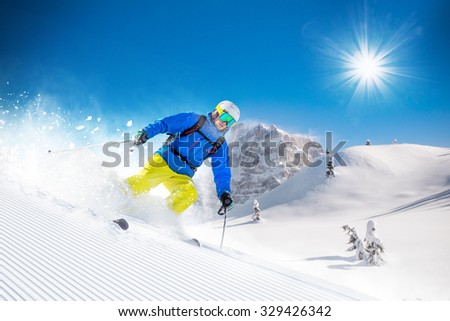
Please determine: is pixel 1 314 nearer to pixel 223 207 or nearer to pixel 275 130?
pixel 223 207

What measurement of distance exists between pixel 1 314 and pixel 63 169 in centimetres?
641

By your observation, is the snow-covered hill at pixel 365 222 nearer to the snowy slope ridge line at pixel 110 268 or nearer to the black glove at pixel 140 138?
the snowy slope ridge line at pixel 110 268

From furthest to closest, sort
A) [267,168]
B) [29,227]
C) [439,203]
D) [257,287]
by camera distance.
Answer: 1. [267,168]
2. [439,203]
3. [29,227]
4. [257,287]

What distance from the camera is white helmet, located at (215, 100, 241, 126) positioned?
702 cm

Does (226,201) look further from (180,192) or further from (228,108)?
(228,108)

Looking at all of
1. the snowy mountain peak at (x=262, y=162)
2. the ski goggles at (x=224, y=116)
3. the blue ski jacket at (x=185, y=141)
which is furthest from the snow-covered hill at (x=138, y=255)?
the snowy mountain peak at (x=262, y=162)

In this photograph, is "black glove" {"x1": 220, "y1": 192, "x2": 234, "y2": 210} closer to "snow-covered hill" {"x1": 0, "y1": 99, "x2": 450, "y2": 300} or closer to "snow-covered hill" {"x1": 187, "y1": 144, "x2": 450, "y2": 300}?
"snow-covered hill" {"x1": 0, "y1": 99, "x2": 450, "y2": 300}

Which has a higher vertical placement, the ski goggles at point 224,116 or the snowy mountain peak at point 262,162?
the snowy mountain peak at point 262,162

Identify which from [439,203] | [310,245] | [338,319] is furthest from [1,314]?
[439,203]

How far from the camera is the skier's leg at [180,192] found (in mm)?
6655

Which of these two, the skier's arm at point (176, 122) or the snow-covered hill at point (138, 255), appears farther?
the skier's arm at point (176, 122)

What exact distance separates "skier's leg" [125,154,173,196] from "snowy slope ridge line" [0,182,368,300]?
7.01 feet

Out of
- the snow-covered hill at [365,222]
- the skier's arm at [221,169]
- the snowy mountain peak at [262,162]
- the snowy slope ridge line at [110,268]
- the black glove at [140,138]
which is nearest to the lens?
the snowy slope ridge line at [110,268]

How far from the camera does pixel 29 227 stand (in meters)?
3.75
